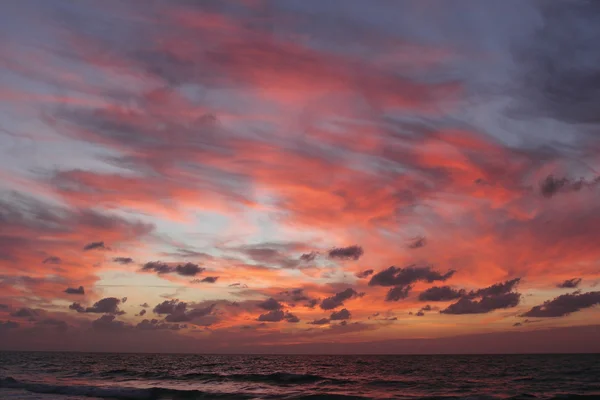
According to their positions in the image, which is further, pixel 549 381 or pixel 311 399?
pixel 549 381

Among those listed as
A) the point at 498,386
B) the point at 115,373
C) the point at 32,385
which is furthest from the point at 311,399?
the point at 115,373

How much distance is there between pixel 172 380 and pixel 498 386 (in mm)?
42099

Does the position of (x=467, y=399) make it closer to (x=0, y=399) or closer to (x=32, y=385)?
(x=0, y=399)

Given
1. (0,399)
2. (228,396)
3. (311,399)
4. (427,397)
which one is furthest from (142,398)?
(427,397)

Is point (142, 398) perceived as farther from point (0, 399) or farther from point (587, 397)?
point (587, 397)

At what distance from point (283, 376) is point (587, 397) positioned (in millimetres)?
40174

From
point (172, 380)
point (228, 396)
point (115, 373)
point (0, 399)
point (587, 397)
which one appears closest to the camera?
point (0, 399)

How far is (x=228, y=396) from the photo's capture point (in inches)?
1827

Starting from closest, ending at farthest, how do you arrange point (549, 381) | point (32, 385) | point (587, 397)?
point (587, 397) < point (32, 385) < point (549, 381)

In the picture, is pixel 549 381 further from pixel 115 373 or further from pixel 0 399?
pixel 115 373

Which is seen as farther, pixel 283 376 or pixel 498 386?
pixel 283 376

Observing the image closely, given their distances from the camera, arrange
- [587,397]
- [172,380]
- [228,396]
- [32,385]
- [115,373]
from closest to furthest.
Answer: [587,397] → [228,396] → [32,385] → [172,380] → [115,373]

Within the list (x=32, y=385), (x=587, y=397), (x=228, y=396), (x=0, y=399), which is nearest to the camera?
(x=0, y=399)

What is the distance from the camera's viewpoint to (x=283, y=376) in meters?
69.1
